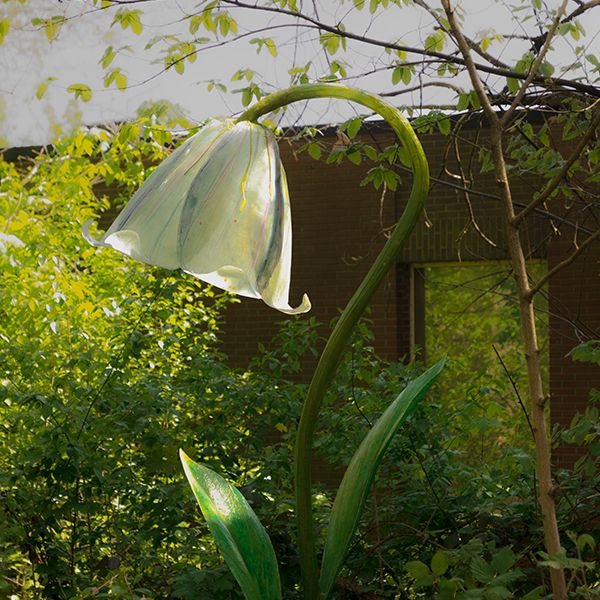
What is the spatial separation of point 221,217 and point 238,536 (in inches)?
29.2

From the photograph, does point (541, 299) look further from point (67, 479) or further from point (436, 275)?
point (67, 479)

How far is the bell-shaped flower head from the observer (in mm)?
1173

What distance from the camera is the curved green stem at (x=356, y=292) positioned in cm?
133

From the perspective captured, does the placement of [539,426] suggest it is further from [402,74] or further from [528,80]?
[402,74]

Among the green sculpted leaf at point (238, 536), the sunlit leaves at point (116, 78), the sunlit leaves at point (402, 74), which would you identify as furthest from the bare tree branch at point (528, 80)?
the sunlit leaves at point (116, 78)

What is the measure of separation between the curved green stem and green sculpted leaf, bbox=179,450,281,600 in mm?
101

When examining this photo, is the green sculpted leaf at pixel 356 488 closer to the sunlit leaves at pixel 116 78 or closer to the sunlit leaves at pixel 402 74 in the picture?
the sunlit leaves at pixel 402 74

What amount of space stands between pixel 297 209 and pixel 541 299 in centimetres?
235

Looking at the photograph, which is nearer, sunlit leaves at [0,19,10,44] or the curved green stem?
the curved green stem

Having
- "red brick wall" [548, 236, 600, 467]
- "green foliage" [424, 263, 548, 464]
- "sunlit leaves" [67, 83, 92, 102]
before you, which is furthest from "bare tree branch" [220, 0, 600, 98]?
"red brick wall" [548, 236, 600, 467]

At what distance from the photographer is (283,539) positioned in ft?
9.32

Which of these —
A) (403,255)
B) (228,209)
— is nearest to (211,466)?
(228,209)

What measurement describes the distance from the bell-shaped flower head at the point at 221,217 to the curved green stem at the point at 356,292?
0.23ft

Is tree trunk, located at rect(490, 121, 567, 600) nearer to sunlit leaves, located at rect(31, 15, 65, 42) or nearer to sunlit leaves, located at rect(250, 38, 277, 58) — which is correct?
sunlit leaves, located at rect(250, 38, 277, 58)
